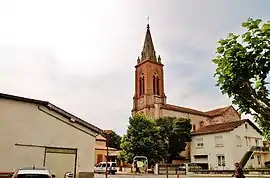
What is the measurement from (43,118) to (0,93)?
9.25 ft

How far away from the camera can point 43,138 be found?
1614cm

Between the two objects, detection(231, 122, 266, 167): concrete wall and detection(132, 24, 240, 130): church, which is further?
detection(132, 24, 240, 130): church

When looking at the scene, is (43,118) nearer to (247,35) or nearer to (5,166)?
(5,166)

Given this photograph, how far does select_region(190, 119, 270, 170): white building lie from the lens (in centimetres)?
4053

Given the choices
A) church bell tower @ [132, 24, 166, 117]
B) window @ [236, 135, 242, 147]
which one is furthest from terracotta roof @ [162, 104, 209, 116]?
window @ [236, 135, 242, 147]

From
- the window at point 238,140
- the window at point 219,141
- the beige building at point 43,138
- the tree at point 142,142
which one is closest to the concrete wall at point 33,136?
the beige building at point 43,138

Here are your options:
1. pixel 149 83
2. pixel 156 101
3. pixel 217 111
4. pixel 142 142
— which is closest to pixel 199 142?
pixel 142 142

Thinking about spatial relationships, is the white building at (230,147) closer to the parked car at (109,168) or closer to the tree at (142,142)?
the tree at (142,142)

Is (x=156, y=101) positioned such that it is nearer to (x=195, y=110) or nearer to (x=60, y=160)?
(x=195, y=110)

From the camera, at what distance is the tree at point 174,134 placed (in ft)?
149

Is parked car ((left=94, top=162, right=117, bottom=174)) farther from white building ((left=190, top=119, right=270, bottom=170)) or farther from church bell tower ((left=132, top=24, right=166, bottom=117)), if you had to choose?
church bell tower ((left=132, top=24, right=166, bottom=117))

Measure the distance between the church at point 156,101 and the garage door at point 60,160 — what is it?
123 feet

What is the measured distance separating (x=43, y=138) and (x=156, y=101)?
42.9 metres

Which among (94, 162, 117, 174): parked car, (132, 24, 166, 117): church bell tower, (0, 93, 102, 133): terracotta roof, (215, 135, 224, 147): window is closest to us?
(0, 93, 102, 133): terracotta roof
